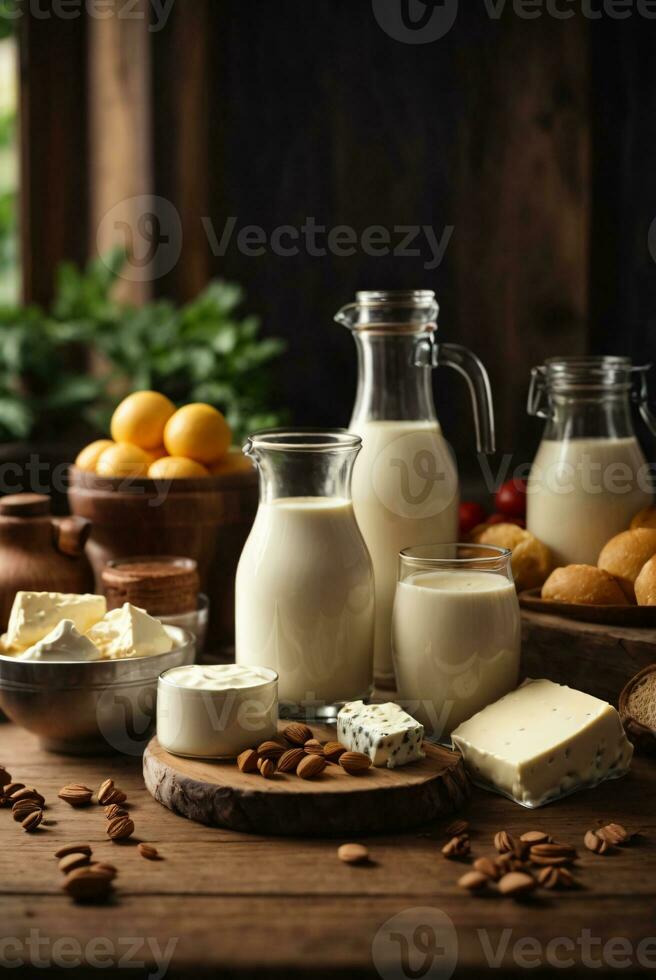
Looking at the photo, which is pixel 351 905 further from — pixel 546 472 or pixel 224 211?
pixel 224 211

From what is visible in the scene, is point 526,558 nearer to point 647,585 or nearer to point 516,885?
point 647,585

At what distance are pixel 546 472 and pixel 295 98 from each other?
59.3 inches

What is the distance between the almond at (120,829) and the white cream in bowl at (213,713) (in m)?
0.11

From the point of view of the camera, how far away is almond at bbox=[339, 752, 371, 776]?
3.88ft

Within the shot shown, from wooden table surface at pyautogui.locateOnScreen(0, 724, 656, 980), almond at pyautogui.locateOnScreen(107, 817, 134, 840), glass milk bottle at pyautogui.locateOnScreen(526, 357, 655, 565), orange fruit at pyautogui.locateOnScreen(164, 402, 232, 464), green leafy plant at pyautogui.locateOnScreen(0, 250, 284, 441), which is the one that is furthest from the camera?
green leafy plant at pyautogui.locateOnScreen(0, 250, 284, 441)

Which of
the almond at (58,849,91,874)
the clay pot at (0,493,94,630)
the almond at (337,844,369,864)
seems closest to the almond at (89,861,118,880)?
the almond at (58,849,91,874)

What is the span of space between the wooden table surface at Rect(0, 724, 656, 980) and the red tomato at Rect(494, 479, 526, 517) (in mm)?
858

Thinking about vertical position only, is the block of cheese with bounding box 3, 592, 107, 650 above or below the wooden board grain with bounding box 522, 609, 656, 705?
above

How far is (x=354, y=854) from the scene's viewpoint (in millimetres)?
1074

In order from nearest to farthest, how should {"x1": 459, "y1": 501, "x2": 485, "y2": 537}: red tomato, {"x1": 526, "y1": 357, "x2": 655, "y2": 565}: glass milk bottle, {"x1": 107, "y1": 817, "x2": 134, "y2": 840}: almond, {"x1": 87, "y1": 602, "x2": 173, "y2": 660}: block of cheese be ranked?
{"x1": 107, "y1": 817, "x2": 134, "y2": 840}: almond
{"x1": 87, "y1": 602, "x2": 173, "y2": 660}: block of cheese
{"x1": 526, "y1": 357, "x2": 655, "y2": 565}: glass milk bottle
{"x1": 459, "y1": 501, "x2": 485, "y2": 537}: red tomato

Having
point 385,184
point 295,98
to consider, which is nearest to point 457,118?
point 385,184


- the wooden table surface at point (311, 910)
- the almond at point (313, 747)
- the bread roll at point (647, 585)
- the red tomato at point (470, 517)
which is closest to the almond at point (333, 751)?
the almond at point (313, 747)

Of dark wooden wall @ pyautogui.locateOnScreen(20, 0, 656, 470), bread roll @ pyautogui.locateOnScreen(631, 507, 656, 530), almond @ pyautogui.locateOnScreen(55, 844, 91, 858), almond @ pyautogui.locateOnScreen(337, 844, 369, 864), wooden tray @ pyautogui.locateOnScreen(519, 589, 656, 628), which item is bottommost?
almond @ pyautogui.locateOnScreen(55, 844, 91, 858)

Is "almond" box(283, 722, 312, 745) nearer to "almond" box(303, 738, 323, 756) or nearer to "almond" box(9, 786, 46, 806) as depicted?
"almond" box(303, 738, 323, 756)
